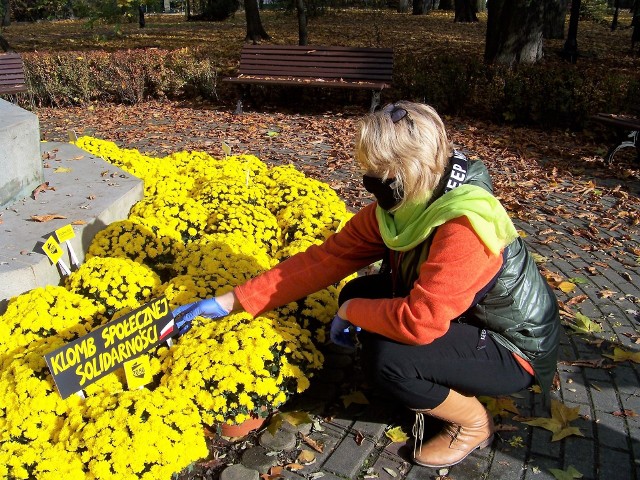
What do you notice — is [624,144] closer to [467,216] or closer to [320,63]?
[320,63]

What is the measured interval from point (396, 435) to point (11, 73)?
9.62 meters

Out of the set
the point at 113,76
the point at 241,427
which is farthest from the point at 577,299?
the point at 113,76

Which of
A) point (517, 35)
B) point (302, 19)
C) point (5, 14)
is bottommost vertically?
point (517, 35)

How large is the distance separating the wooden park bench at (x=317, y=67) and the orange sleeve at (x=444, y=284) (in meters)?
7.16

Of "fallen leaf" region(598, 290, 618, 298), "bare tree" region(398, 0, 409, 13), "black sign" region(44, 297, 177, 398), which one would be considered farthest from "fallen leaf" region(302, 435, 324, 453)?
"bare tree" region(398, 0, 409, 13)

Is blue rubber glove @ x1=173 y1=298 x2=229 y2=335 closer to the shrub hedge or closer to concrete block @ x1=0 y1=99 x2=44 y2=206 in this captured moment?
concrete block @ x1=0 y1=99 x2=44 y2=206

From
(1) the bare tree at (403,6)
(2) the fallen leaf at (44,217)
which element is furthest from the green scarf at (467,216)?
(1) the bare tree at (403,6)

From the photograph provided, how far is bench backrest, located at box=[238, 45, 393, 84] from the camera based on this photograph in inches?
367

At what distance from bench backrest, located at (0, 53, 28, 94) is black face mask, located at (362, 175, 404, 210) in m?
9.26

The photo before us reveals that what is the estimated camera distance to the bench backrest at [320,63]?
30.6ft

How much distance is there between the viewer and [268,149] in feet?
24.6

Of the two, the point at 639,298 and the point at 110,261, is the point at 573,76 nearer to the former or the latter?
the point at 639,298

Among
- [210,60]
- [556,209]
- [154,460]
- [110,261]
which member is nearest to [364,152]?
[154,460]

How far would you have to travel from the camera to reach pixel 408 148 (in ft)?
6.89
